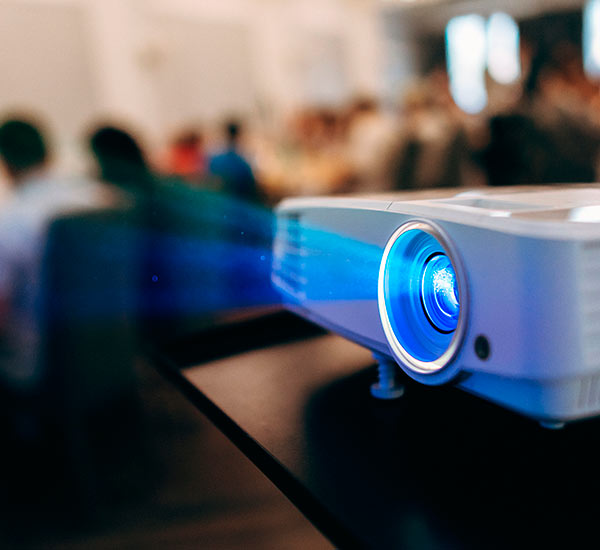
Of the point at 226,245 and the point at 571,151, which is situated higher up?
the point at 571,151

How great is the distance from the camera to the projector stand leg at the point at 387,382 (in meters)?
0.48

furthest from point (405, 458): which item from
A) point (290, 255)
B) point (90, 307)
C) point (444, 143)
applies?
point (444, 143)

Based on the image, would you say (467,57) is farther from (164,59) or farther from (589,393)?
(589,393)

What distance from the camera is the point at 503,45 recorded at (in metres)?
6.10

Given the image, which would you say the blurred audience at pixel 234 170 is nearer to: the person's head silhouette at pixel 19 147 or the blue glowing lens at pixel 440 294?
the person's head silhouette at pixel 19 147

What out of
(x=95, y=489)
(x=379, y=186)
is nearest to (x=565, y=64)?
(x=379, y=186)

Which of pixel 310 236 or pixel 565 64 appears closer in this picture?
pixel 310 236

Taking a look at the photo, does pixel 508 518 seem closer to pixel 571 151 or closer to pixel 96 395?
pixel 96 395

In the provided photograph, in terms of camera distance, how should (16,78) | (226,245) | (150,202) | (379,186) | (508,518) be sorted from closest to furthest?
(508,518) → (150,202) → (226,245) → (379,186) → (16,78)

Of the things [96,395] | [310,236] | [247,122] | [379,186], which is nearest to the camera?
[310,236]

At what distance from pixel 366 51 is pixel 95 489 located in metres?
5.37

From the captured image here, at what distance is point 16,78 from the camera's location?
311 cm

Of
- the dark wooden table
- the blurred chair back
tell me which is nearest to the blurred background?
the blurred chair back

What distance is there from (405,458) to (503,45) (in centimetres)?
657
